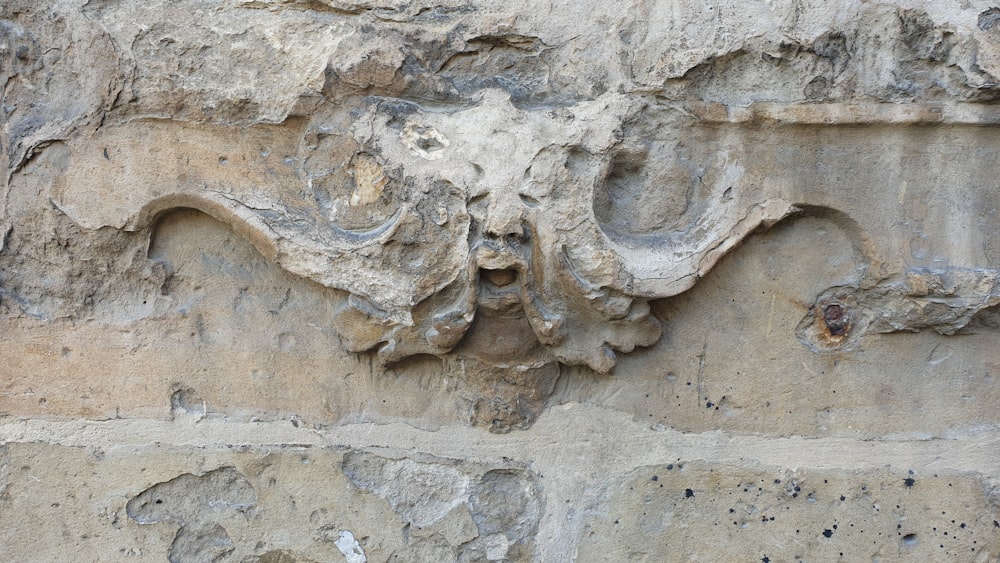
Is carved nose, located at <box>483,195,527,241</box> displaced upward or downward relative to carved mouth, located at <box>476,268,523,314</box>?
upward

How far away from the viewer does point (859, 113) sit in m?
1.06

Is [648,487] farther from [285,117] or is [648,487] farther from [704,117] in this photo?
[285,117]

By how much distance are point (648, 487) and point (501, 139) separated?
1.63 feet

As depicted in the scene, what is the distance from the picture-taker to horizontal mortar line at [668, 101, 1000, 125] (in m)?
1.06

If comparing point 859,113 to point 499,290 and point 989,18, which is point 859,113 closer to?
point 989,18

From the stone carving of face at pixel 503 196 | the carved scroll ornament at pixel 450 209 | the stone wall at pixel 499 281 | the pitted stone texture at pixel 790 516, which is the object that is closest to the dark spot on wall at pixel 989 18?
the stone wall at pixel 499 281

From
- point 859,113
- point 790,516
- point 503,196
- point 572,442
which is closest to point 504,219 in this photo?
point 503,196

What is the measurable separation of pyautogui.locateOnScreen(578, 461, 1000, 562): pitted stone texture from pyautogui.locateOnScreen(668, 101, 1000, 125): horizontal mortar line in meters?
0.45

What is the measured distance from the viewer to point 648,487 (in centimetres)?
116

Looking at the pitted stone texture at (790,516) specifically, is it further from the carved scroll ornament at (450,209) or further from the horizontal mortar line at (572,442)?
the carved scroll ornament at (450,209)

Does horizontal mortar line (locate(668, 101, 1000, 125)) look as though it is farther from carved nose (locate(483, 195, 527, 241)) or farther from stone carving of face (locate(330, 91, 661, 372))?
carved nose (locate(483, 195, 527, 241))

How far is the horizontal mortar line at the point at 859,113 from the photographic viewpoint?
1.06 meters

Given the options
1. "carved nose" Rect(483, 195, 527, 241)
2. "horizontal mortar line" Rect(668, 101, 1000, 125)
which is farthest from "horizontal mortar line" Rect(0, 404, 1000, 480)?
"horizontal mortar line" Rect(668, 101, 1000, 125)

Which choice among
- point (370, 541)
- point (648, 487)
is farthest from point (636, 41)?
point (370, 541)
